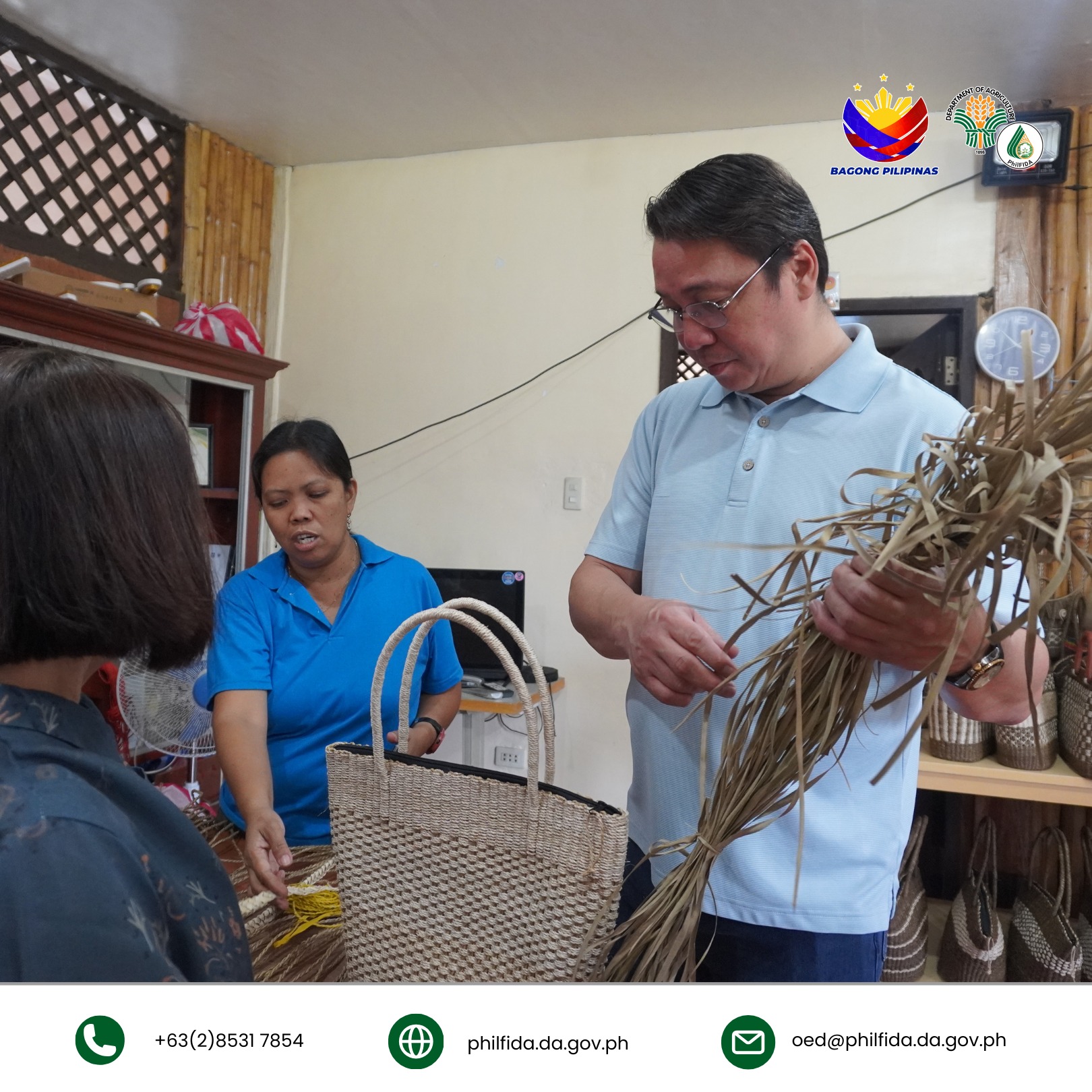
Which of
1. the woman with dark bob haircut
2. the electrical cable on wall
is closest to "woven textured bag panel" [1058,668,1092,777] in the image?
the electrical cable on wall

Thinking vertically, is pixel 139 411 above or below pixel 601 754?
above

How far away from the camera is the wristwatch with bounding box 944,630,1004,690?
673 mm

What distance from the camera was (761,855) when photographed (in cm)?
76

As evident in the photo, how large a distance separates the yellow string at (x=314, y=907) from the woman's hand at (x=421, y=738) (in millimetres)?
329

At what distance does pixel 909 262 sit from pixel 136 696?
234cm

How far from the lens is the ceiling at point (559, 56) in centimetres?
201

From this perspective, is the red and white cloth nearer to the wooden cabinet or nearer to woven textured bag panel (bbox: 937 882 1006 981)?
the wooden cabinet

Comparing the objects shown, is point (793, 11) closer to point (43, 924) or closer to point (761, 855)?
point (761, 855)

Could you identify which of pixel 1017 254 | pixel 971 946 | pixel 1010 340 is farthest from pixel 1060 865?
pixel 1017 254
